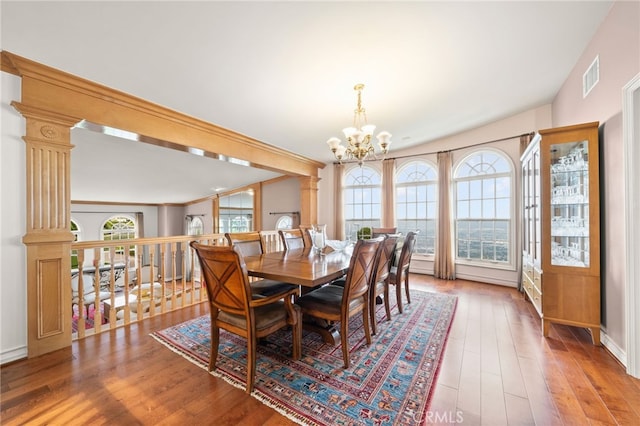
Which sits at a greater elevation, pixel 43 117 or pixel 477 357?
pixel 43 117

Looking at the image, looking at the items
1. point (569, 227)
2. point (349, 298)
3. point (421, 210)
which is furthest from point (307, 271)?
point (421, 210)

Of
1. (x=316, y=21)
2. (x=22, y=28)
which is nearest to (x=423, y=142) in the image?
(x=316, y=21)

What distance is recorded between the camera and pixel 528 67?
2.83m

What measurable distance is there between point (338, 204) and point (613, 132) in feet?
15.1

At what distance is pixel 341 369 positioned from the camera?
1970 mm

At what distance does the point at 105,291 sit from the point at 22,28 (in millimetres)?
8673

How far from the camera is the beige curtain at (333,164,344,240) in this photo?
6191mm

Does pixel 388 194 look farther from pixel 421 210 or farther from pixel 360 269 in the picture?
pixel 360 269

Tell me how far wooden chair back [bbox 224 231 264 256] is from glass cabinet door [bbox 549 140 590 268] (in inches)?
Result: 122

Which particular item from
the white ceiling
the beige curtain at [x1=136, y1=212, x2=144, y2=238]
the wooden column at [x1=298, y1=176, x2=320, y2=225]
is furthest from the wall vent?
the beige curtain at [x1=136, y1=212, x2=144, y2=238]

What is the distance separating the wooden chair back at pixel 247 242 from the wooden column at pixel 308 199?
3.25m

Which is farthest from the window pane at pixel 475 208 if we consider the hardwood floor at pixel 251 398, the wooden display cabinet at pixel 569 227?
the hardwood floor at pixel 251 398

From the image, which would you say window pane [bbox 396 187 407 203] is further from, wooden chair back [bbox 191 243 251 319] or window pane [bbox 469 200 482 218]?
wooden chair back [bbox 191 243 251 319]

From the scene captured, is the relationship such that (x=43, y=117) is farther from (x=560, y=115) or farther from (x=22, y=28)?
(x=560, y=115)
